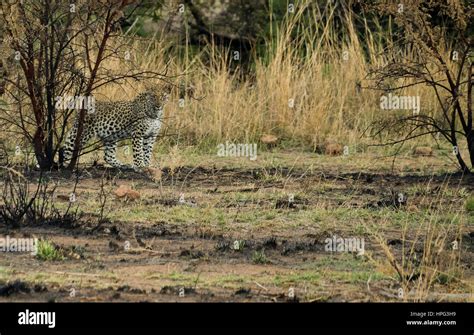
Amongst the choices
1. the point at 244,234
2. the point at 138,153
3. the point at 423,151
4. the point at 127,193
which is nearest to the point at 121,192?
the point at 127,193

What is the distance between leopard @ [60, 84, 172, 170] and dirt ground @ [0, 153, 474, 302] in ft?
0.92

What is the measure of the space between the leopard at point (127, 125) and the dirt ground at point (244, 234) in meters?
0.28

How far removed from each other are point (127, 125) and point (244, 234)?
3.45m

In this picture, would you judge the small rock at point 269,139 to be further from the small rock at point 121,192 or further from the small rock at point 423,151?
the small rock at point 121,192

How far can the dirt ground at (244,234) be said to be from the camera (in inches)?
311

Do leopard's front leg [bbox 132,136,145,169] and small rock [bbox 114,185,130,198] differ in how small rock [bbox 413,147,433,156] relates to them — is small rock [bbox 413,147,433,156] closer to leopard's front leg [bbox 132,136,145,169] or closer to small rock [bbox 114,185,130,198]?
leopard's front leg [bbox 132,136,145,169]

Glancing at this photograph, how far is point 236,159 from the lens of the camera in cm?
1386

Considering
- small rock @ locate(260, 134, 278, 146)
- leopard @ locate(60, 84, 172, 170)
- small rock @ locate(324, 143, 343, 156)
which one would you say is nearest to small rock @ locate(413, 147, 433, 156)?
small rock @ locate(324, 143, 343, 156)

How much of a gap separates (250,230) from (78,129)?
9.27 feet

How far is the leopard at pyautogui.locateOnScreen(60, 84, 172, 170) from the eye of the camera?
1284cm

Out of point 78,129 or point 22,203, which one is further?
point 78,129
